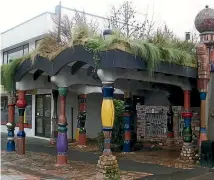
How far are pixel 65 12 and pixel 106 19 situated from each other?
2886 millimetres

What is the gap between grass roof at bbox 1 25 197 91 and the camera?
7.99m

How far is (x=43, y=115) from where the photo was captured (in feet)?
59.4

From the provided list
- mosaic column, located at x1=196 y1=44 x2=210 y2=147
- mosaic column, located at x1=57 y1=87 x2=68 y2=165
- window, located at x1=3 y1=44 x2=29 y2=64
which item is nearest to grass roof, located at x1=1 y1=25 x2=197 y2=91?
mosaic column, located at x1=196 y1=44 x2=210 y2=147

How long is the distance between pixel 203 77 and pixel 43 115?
33.3ft

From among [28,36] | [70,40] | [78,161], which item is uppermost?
[28,36]

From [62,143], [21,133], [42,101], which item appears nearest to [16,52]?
[42,101]

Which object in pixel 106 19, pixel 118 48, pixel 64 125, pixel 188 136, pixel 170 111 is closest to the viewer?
pixel 118 48

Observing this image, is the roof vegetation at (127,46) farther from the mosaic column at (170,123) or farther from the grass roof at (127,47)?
the mosaic column at (170,123)

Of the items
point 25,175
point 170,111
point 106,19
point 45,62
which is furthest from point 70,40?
point 106,19

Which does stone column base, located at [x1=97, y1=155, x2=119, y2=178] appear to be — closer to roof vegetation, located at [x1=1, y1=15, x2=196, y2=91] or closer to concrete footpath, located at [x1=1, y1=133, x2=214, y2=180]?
concrete footpath, located at [x1=1, y1=133, x2=214, y2=180]

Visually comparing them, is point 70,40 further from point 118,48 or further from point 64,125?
point 64,125

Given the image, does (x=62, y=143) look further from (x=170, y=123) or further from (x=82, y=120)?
(x=170, y=123)

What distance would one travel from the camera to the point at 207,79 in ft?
33.9

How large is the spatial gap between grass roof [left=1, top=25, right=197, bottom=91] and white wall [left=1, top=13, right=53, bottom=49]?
692cm
